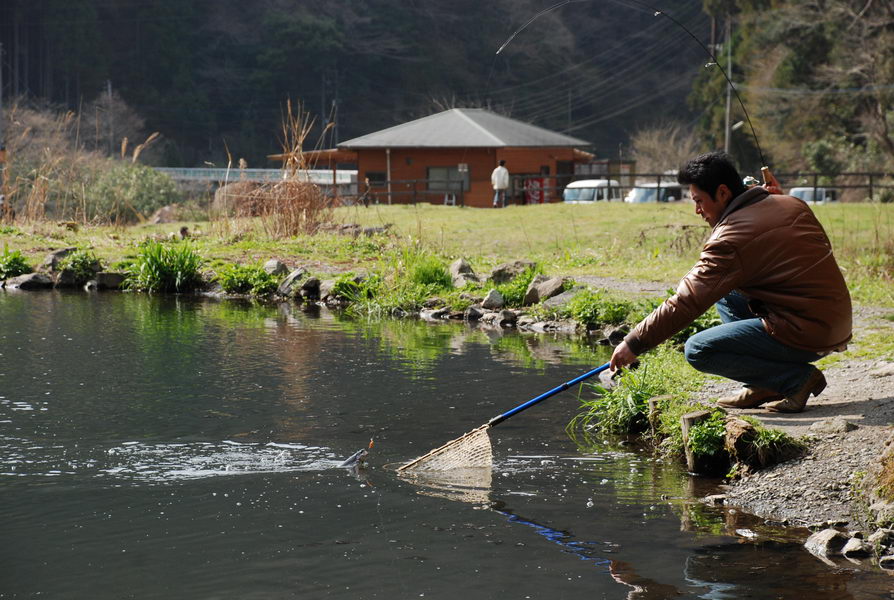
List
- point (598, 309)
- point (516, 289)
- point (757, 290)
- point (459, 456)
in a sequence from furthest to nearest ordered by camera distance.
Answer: point (516, 289) < point (598, 309) < point (459, 456) < point (757, 290)

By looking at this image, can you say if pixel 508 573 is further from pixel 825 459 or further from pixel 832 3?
pixel 832 3

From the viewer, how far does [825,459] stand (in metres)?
5.83

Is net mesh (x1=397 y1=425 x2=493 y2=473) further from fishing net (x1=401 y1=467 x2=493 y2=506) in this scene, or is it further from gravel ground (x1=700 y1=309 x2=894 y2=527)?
gravel ground (x1=700 y1=309 x2=894 y2=527)

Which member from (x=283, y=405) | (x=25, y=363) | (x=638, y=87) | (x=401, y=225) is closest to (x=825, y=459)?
(x=283, y=405)

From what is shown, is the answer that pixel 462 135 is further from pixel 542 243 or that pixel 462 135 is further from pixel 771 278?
pixel 771 278

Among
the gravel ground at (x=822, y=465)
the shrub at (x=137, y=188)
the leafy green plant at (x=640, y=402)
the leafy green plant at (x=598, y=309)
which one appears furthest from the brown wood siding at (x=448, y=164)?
the gravel ground at (x=822, y=465)

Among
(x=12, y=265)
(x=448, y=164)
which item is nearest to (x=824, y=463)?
(x=12, y=265)

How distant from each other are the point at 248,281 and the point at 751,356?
33.3 ft

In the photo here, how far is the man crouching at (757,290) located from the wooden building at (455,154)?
3312 centimetres

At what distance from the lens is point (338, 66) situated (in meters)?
65.7

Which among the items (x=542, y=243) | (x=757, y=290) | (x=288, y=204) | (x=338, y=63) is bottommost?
(x=757, y=290)

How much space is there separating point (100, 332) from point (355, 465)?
5.96 m

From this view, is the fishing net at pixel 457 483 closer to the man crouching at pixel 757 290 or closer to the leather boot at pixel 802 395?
the man crouching at pixel 757 290

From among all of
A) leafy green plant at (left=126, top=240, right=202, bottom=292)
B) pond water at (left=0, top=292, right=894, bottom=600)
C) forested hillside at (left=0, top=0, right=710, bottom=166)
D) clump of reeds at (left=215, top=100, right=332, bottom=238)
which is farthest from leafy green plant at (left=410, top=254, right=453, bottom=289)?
forested hillside at (left=0, top=0, right=710, bottom=166)
